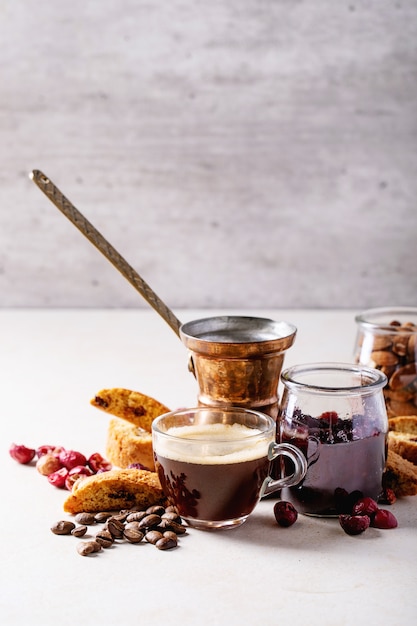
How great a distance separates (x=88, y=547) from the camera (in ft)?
4.05

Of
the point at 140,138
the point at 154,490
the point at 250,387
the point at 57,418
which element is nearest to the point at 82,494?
the point at 154,490

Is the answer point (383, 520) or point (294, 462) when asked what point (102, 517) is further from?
point (383, 520)

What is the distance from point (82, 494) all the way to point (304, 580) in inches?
15.1

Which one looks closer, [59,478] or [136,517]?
[136,517]

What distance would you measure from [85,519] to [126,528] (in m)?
0.08

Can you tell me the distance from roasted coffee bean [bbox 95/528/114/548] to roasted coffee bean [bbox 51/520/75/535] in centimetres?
5

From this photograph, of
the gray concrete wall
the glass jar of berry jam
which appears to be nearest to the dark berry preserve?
the glass jar of berry jam

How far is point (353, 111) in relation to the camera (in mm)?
3766

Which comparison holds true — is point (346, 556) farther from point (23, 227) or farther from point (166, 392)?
point (23, 227)

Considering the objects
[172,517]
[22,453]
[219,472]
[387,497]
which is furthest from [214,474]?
[22,453]

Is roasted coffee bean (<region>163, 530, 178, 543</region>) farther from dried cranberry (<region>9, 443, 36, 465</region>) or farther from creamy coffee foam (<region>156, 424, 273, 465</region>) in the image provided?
dried cranberry (<region>9, 443, 36, 465</region>)

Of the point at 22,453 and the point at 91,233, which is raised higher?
the point at 91,233

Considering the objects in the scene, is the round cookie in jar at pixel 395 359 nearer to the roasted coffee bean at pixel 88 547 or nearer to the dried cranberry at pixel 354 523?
the dried cranberry at pixel 354 523

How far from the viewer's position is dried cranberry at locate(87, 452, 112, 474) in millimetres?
1560
